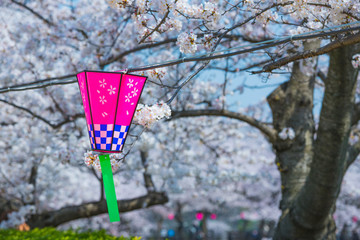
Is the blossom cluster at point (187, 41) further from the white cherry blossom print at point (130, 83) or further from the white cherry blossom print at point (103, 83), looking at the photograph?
the white cherry blossom print at point (103, 83)

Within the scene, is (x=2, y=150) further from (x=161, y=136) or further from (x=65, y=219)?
(x=161, y=136)

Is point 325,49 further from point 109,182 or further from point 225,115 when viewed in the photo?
point 225,115

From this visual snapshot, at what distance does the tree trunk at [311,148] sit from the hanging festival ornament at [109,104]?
5.32 ft

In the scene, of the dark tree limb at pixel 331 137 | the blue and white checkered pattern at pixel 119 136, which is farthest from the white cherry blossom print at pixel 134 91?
the dark tree limb at pixel 331 137

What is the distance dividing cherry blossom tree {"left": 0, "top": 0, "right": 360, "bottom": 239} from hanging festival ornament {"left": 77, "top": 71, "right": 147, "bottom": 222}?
0.12 metres

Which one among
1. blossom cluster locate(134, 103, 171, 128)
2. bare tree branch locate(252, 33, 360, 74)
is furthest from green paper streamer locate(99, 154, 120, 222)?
bare tree branch locate(252, 33, 360, 74)

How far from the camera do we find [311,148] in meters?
5.33

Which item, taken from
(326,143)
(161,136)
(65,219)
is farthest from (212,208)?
(326,143)

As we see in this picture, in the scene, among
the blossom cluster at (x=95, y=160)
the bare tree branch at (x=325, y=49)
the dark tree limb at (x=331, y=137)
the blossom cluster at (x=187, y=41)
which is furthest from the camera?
the dark tree limb at (x=331, y=137)

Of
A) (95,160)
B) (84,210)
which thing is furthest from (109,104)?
(84,210)

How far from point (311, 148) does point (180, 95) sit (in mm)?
2041

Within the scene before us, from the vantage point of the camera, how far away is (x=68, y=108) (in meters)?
6.61

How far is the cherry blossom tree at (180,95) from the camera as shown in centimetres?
292

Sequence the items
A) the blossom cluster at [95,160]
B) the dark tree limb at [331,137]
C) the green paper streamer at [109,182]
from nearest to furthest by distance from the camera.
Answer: the green paper streamer at [109,182] < the blossom cluster at [95,160] < the dark tree limb at [331,137]
